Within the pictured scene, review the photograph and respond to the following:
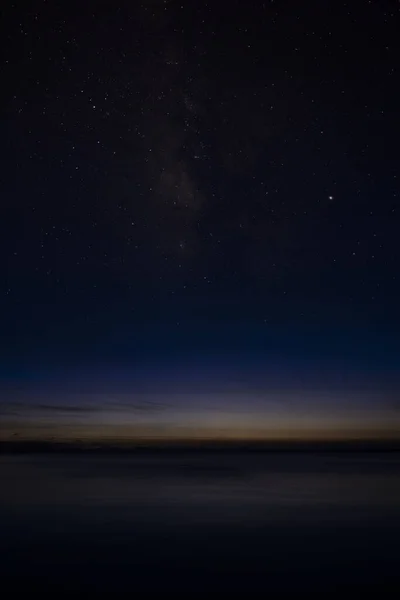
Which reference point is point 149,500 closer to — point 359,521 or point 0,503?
point 0,503

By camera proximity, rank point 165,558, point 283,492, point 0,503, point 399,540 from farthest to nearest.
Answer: point 283,492 < point 0,503 < point 399,540 < point 165,558

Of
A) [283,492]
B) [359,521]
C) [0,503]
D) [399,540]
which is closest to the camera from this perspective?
[399,540]

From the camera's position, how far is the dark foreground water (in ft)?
29.3

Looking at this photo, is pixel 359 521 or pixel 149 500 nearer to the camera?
pixel 359 521

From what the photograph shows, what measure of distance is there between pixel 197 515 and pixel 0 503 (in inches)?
217

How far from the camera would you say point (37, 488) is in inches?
893

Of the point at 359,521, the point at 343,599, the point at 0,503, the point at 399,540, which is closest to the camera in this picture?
the point at 343,599

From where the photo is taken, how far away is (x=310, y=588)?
859 cm

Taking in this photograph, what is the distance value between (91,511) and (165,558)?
235 inches

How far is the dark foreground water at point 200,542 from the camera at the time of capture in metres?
8.94

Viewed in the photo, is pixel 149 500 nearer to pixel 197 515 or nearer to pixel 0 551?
pixel 197 515

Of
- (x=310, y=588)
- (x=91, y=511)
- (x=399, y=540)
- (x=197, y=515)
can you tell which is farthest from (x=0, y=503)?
(x=310, y=588)

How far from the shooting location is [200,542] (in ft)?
39.8

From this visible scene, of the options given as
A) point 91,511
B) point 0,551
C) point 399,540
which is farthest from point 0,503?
point 399,540
